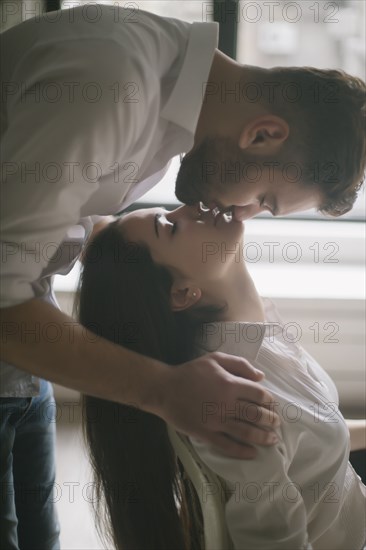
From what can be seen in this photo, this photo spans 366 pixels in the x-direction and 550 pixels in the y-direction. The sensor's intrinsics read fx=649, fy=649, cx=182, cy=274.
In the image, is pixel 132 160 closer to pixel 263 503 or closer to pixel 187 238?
pixel 187 238

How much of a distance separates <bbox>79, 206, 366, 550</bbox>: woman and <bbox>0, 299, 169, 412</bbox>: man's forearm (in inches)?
11.9

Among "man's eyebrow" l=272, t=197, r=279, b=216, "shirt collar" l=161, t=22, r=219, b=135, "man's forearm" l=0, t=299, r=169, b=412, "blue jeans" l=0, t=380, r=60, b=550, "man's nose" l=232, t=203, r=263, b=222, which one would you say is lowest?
"blue jeans" l=0, t=380, r=60, b=550

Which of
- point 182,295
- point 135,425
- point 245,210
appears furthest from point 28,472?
point 245,210

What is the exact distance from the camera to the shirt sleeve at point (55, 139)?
895 mm

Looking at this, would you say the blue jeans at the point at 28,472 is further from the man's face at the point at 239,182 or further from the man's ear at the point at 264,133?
the man's ear at the point at 264,133

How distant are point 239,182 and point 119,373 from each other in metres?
0.45

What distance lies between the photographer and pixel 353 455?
1.57 metres

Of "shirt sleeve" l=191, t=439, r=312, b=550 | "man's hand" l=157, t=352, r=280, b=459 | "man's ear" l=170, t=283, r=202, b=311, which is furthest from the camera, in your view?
"man's ear" l=170, t=283, r=202, b=311

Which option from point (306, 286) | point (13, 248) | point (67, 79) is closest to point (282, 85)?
point (67, 79)

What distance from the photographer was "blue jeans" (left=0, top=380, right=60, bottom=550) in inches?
48.4

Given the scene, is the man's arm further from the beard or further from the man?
the beard

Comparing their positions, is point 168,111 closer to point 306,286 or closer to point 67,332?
point 67,332

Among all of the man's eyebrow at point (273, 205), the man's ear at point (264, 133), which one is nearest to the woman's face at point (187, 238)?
the man's eyebrow at point (273, 205)

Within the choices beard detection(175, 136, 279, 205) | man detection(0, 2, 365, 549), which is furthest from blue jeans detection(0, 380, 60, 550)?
beard detection(175, 136, 279, 205)
